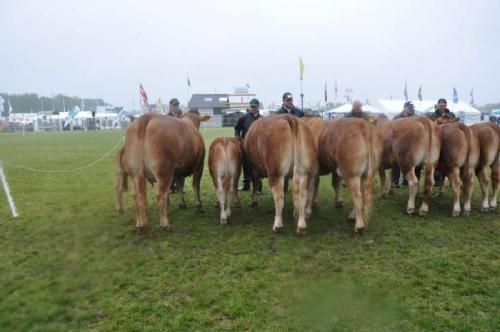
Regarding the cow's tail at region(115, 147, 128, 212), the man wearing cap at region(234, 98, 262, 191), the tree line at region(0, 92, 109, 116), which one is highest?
the tree line at region(0, 92, 109, 116)

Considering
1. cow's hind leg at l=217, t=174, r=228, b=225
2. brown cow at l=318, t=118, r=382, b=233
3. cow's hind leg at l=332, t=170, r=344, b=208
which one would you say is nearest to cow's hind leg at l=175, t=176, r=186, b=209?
cow's hind leg at l=217, t=174, r=228, b=225

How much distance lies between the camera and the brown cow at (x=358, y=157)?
6.07 m

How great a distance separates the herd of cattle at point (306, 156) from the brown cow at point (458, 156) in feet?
0.05

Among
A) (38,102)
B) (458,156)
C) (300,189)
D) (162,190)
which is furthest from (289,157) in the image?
(38,102)

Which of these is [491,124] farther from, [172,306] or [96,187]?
[96,187]

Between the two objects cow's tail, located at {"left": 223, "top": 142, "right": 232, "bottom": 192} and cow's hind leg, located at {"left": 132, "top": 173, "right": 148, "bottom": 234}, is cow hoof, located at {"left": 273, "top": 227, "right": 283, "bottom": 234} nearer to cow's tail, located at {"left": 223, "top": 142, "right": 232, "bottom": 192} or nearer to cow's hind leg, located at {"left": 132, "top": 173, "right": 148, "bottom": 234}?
cow's tail, located at {"left": 223, "top": 142, "right": 232, "bottom": 192}

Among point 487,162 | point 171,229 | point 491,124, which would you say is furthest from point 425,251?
point 171,229

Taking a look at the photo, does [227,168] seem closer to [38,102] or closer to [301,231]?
[301,231]

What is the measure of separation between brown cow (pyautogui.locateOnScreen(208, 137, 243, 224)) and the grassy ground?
49cm

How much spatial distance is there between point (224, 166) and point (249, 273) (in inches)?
97.8

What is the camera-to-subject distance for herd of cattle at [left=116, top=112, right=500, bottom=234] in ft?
20.2

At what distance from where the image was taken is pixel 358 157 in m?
6.04

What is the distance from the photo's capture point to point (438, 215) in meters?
7.48

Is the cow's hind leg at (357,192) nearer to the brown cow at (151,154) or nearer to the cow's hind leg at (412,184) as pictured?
the cow's hind leg at (412,184)
